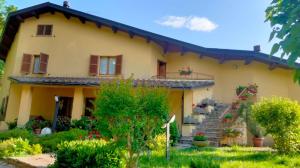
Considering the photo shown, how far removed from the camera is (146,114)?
258 inches

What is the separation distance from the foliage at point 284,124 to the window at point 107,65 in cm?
1068

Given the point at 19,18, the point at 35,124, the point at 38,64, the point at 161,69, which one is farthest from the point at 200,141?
the point at 19,18

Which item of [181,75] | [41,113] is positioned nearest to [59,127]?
[41,113]

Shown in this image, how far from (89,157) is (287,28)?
5164 mm

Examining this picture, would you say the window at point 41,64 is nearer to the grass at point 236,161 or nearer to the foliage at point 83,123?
the foliage at point 83,123

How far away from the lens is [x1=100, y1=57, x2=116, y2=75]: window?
17.9 meters

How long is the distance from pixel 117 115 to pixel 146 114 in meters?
0.72

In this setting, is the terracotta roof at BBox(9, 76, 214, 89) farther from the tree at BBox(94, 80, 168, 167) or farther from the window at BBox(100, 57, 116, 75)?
the tree at BBox(94, 80, 168, 167)

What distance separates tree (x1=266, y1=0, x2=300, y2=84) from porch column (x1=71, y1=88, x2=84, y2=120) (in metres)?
14.6

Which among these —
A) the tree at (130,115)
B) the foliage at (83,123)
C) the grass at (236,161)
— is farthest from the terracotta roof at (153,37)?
the tree at (130,115)

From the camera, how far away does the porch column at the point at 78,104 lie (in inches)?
642

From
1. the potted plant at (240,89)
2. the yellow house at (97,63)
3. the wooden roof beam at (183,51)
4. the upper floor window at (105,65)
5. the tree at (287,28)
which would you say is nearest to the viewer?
the tree at (287,28)

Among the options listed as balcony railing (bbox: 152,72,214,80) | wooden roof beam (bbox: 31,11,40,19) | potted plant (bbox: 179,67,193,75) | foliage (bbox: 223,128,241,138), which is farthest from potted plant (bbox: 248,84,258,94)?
wooden roof beam (bbox: 31,11,40,19)

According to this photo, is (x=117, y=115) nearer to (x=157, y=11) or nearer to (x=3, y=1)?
(x=157, y=11)
